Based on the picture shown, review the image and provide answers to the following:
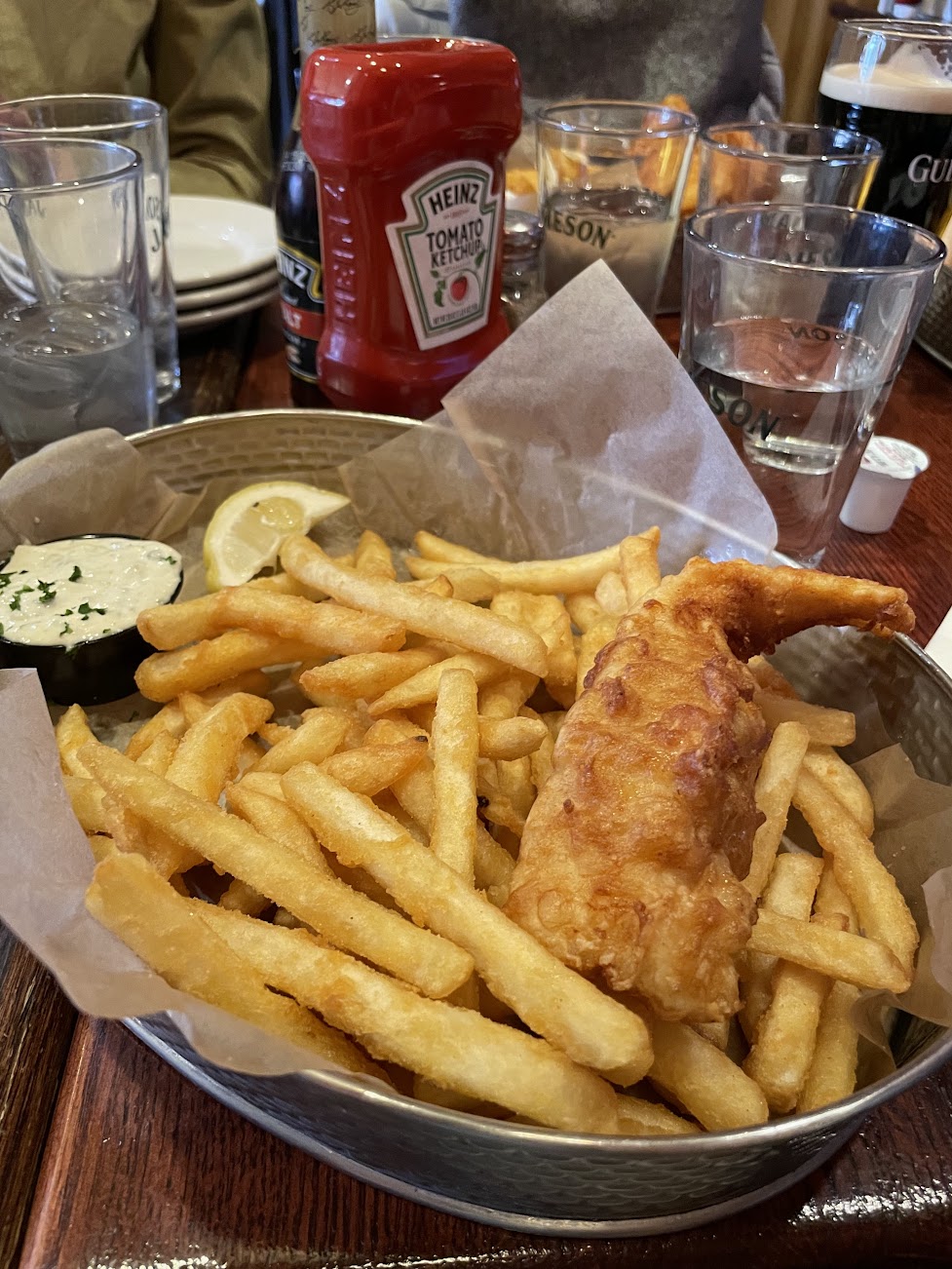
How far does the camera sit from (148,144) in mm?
1927

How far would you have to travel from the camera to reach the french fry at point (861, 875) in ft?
2.94

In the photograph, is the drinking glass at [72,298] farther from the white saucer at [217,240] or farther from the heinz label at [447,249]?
the heinz label at [447,249]

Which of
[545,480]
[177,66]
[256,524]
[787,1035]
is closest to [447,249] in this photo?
[545,480]

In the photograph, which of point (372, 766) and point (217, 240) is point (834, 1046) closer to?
point (372, 766)

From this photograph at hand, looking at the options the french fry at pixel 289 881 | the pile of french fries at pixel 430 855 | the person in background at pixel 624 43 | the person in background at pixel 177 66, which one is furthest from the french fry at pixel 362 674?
the person in background at pixel 624 43

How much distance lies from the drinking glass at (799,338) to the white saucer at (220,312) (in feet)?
3.53

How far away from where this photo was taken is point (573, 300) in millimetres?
1458

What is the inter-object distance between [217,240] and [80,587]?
52.9 inches

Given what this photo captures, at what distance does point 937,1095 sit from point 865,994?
0.53 ft

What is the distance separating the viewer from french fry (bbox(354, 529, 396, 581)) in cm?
132

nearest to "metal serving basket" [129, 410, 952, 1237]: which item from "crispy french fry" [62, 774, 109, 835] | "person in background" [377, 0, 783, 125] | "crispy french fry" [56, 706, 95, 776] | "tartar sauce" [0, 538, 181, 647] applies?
"crispy french fry" [62, 774, 109, 835]

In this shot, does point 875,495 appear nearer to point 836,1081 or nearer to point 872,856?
point 872,856

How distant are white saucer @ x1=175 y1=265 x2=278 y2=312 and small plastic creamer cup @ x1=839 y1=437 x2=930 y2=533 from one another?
1.40m

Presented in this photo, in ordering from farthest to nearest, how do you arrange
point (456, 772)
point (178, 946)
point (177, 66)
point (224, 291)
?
1. point (177, 66)
2. point (224, 291)
3. point (456, 772)
4. point (178, 946)
